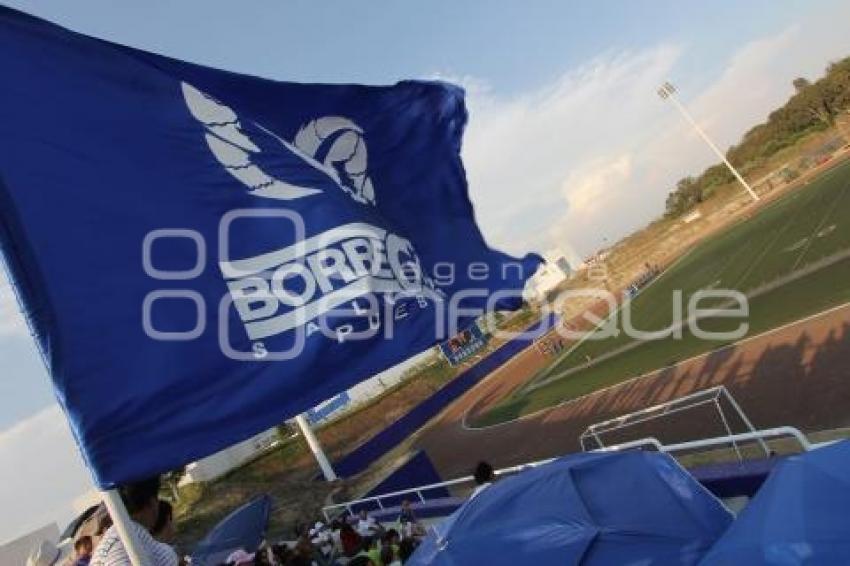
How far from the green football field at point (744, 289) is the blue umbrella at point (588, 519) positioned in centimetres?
1624

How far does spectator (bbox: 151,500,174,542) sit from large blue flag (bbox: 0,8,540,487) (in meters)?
0.56

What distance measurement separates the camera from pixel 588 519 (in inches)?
176

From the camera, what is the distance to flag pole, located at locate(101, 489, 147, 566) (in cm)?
329

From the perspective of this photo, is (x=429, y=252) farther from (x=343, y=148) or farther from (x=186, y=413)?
(x=186, y=413)

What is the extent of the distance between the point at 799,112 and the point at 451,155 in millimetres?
99237

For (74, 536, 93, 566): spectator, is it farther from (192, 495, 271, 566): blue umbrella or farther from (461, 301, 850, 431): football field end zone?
(461, 301, 850, 431): football field end zone

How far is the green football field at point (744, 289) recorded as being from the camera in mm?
22422

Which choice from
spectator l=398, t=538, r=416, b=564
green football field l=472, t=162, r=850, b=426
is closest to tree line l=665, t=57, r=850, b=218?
green football field l=472, t=162, r=850, b=426

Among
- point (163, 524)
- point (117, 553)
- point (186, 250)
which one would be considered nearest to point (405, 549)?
point (163, 524)

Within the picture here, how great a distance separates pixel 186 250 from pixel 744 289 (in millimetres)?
27474

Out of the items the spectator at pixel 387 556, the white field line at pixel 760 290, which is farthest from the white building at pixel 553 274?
the spectator at pixel 387 556

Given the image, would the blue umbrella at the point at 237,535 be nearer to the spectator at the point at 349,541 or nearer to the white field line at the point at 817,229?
the spectator at the point at 349,541

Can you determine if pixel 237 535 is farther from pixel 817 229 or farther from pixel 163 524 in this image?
pixel 817 229

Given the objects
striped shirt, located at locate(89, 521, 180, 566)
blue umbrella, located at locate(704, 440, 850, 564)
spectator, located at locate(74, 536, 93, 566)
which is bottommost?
blue umbrella, located at locate(704, 440, 850, 564)
